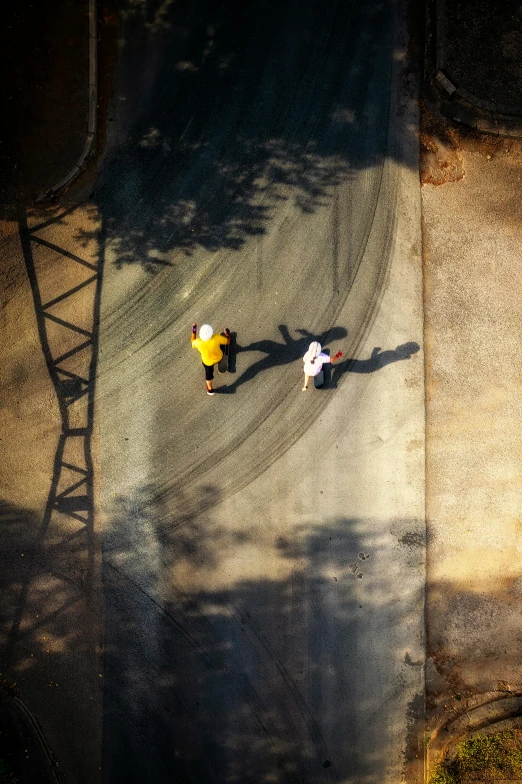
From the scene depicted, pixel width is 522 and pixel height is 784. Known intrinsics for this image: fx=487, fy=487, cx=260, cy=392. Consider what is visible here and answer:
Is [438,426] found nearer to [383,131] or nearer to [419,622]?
[419,622]

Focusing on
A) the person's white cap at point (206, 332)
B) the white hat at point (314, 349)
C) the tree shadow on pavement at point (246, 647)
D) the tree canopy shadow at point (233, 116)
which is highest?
the tree canopy shadow at point (233, 116)

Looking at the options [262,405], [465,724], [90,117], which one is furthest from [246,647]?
[90,117]

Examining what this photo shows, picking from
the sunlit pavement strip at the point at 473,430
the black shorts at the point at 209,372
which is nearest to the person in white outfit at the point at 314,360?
the black shorts at the point at 209,372

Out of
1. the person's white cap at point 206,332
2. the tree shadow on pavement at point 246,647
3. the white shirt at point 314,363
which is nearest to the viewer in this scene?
the person's white cap at point 206,332

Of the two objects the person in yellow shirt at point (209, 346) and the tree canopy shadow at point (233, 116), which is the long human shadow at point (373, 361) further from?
the tree canopy shadow at point (233, 116)

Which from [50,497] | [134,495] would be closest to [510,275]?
[134,495]

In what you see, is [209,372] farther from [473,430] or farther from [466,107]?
[466,107]
